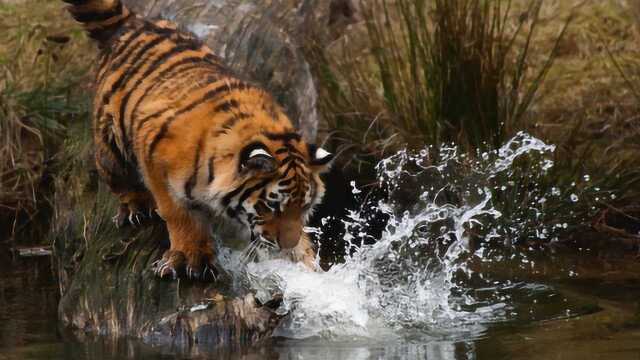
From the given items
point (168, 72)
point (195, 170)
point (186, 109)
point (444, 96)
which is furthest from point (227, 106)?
point (444, 96)

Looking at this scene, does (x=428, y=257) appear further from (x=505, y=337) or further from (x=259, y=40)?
(x=259, y=40)

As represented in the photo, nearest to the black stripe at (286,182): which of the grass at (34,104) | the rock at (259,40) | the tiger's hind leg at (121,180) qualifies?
the tiger's hind leg at (121,180)

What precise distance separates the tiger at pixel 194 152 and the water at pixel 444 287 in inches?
13.4

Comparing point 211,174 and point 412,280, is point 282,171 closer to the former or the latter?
point 211,174

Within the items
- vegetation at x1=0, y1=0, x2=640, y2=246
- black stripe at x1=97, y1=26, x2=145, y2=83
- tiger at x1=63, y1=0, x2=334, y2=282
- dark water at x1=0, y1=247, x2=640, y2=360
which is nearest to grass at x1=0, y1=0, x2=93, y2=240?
vegetation at x1=0, y1=0, x2=640, y2=246

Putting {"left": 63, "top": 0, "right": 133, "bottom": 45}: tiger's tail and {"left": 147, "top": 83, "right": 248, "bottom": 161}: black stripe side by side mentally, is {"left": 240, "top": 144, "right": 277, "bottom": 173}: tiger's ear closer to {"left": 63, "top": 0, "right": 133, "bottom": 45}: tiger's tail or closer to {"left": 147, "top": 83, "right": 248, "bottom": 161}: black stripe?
{"left": 147, "top": 83, "right": 248, "bottom": 161}: black stripe

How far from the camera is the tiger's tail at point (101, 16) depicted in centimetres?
681

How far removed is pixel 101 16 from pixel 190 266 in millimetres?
1569

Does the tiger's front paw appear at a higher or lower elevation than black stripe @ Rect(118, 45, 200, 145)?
lower

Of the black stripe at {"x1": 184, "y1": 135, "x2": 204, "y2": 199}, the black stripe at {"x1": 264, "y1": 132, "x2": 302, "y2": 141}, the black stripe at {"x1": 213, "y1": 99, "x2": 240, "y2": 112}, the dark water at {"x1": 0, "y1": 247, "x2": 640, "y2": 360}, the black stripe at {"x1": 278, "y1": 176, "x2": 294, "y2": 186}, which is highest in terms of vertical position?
the black stripe at {"x1": 213, "y1": 99, "x2": 240, "y2": 112}

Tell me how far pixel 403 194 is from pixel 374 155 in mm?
309

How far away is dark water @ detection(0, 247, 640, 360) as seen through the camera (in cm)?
554

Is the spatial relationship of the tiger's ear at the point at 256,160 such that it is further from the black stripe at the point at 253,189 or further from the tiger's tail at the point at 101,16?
the tiger's tail at the point at 101,16

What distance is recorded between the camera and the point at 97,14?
22.4 ft
